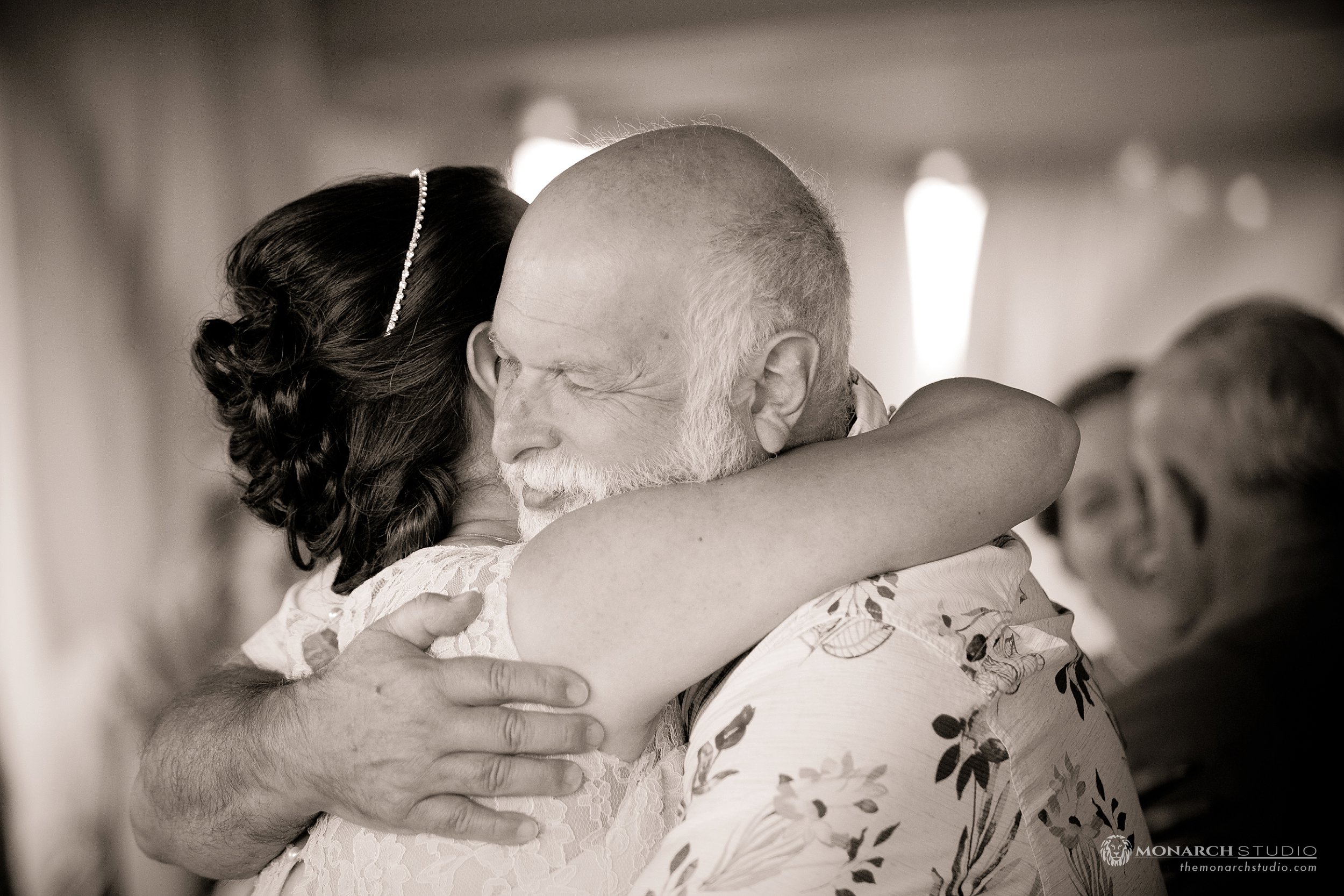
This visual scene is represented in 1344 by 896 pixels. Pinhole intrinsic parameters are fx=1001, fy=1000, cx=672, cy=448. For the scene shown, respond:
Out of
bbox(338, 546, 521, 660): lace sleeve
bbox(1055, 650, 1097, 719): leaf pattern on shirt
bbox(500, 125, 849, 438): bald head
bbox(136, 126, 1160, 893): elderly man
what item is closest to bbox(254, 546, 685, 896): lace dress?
bbox(338, 546, 521, 660): lace sleeve

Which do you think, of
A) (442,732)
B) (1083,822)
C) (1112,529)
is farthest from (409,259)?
(1112,529)

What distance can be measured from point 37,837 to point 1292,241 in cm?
545

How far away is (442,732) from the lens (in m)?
1.09

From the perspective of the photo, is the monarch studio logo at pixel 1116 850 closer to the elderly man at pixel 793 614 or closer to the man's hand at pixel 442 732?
the elderly man at pixel 793 614

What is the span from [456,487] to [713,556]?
2.43 ft

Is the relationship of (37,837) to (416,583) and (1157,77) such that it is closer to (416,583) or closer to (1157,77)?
(416,583)

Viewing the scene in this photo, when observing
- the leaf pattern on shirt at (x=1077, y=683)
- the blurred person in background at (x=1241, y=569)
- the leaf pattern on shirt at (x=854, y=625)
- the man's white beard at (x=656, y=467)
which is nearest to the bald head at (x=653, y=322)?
the man's white beard at (x=656, y=467)

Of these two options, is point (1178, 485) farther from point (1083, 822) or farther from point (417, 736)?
point (417, 736)

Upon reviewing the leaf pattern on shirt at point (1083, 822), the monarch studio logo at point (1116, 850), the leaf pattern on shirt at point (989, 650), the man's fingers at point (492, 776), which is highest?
the leaf pattern on shirt at point (989, 650)

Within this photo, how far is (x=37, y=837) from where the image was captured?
3852 millimetres

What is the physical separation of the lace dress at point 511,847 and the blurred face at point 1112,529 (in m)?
3.25

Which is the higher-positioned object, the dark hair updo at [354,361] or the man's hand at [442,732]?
the dark hair updo at [354,361]

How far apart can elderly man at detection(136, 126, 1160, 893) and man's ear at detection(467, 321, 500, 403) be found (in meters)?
0.14

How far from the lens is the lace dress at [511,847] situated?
1129 mm
